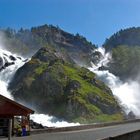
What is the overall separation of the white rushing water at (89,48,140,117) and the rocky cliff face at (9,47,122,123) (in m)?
12.2

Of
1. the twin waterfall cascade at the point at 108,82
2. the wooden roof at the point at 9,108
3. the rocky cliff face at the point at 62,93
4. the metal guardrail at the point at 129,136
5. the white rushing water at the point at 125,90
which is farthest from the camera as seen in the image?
the white rushing water at the point at 125,90

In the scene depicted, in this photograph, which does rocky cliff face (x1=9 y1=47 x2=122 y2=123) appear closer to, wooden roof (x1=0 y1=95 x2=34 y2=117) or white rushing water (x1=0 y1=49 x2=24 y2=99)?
white rushing water (x1=0 y1=49 x2=24 y2=99)

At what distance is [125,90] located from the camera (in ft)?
488

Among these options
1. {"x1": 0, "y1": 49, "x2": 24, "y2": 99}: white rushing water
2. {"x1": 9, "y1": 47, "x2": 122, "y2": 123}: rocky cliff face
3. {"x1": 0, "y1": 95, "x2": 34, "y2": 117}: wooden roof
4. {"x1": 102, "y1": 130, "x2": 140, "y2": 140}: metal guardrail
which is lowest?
{"x1": 102, "y1": 130, "x2": 140, "y2": 140}: metal guardrail

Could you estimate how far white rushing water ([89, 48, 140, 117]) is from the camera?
12675cm

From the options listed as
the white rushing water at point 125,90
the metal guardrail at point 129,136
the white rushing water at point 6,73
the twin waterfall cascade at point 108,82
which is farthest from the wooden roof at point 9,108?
the white rushing water at point 125,90

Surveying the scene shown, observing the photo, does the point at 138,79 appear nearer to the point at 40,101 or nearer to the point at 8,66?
the point at 8,66

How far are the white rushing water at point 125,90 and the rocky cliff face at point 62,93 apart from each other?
12203mm

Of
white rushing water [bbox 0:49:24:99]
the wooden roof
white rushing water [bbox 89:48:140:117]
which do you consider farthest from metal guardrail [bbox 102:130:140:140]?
white rushing water [bbox 89:48:140:117]

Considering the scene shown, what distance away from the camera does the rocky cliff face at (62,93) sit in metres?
96.1

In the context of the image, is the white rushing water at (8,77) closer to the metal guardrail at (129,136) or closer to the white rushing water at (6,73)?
the white rushing water at (6,73)

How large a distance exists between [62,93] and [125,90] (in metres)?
50.9

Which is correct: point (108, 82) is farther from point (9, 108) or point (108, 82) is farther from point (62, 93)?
point (9, 108)

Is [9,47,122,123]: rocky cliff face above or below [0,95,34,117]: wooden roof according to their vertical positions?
above
